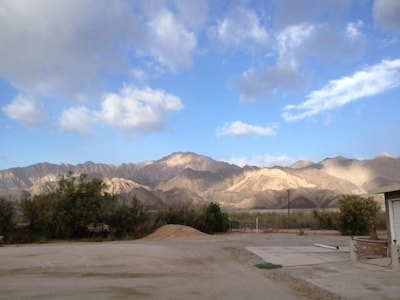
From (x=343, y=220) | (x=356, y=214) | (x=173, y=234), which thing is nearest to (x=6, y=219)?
(x=173, y=234)

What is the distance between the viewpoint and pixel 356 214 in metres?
39.0

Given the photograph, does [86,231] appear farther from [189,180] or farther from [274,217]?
[189,180]

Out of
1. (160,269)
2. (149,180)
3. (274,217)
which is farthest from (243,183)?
(160,269)

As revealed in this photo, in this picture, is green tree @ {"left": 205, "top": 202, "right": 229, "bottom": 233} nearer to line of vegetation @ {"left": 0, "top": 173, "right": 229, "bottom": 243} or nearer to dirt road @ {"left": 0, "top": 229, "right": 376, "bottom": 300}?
line of vegetation @ {"left": 0, "top": 173, "right": 229, "bottom": 243}

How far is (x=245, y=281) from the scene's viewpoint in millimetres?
14984

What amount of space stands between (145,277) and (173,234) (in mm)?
24324

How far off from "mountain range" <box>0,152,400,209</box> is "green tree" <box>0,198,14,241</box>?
50547 millimetres

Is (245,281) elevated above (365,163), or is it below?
below

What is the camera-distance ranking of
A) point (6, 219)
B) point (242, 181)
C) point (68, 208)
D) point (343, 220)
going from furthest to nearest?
point (242, 181), point (343, 220), point (68, 208), point (6, 219)

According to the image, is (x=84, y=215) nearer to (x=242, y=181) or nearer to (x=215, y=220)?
(x=215, y=220)

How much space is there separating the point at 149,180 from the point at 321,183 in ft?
158

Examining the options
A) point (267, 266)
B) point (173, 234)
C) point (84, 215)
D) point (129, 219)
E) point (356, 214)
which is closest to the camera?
point (267, 266)

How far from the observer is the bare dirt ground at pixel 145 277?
12.4 m

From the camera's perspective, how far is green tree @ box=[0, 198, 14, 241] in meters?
38.2
